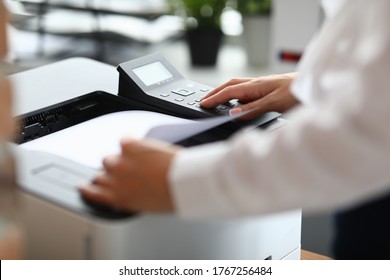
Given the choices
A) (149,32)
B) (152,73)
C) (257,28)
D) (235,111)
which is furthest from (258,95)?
(149,32)

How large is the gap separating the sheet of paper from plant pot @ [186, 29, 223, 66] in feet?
7.41

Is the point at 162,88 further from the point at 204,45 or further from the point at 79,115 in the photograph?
the point at 204,45

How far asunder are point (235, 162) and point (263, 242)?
0.86 feet

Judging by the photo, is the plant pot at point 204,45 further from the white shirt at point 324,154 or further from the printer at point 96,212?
the white shirt at point 324,154

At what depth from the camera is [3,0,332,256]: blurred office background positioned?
317 cm

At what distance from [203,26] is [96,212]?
102 inches

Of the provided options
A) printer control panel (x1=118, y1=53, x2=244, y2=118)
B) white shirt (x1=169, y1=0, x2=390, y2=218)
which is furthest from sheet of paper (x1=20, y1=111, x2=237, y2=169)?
white shirt (x1=169, y1=0, x2=390, y2=218)

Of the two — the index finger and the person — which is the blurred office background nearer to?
the index finger

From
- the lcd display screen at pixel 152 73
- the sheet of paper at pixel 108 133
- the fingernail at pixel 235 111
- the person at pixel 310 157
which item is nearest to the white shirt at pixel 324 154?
the person at pixel 310 157

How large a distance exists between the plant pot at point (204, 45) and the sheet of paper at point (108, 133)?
2.26m

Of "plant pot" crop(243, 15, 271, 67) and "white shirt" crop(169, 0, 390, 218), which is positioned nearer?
"white shirt" crop(169, 0, 390, 218)

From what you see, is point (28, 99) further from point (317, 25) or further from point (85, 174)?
point (317, 25)

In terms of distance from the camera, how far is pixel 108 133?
897mm
